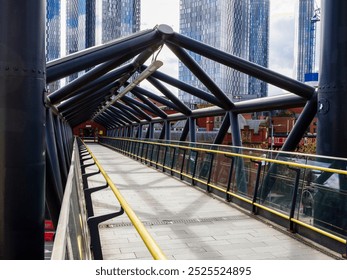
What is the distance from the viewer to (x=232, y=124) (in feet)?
51.1

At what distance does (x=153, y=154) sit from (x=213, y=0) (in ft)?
430

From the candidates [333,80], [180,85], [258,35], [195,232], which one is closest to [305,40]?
[258,35]

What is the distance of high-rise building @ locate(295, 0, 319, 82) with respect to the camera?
18269 cm

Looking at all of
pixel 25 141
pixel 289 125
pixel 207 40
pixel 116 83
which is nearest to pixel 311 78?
pixel 116 83

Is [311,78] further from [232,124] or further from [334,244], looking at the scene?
[334,244]

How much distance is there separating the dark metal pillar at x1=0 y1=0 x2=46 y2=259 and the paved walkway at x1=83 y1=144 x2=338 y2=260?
1189mm

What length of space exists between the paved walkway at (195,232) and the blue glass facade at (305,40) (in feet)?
597

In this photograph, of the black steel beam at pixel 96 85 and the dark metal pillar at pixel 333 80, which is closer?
the dark metal pillar at pixel 333 80

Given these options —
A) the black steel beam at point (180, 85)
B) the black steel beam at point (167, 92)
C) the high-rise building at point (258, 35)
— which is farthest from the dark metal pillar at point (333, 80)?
the high-rise building at point (258, 35)

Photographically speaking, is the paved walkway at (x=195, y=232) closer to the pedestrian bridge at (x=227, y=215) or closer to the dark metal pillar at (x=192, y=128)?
the pedestrian bridge at (x=227, y=215)

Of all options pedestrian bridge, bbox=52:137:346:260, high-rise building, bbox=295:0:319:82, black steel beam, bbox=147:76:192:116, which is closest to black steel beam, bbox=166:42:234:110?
black steel beam, bbox=147:76:192:116

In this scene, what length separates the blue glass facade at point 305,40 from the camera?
184m

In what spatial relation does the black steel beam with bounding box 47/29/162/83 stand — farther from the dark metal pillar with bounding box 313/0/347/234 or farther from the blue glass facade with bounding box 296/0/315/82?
the blue glass facade with bounding box 296/0/315/82

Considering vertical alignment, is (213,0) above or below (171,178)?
above
